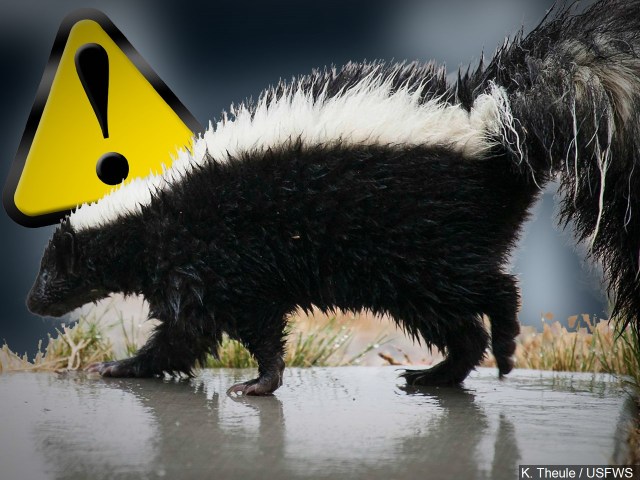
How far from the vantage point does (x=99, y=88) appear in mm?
5570

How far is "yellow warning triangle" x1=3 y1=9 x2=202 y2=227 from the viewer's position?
541 centimetres

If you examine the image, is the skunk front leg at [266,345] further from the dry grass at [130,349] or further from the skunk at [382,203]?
the dry grass at [130,349]

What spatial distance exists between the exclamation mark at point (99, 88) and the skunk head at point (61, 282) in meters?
1.12

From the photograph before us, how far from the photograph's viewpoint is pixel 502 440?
2.81 meters

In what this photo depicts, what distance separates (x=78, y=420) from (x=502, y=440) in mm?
Answer: 1738

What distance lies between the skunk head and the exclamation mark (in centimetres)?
112

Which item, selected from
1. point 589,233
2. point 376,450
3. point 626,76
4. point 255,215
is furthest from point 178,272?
point 626,76

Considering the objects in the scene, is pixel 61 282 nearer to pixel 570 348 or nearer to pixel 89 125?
pixel 89 125

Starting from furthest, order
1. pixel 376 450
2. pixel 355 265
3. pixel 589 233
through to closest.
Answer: pixel 355 265 < pixel 589 233 < pixel 376 450

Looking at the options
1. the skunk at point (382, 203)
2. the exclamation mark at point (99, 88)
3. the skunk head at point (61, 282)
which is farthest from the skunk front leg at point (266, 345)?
the exclamation mark at point (99, 88)

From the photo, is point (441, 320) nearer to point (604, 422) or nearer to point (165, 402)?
point (604, 422)

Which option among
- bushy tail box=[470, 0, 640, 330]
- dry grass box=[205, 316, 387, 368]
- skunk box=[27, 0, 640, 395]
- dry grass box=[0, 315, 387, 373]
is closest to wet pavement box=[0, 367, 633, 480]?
skunk box=[27, 0, 640, 395]

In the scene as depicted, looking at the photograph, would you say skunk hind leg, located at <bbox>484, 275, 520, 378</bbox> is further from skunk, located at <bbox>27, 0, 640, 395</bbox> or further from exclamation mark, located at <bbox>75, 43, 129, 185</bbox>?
exclamation mark, located at <bbox>75, 43, 129, 185</bbox>

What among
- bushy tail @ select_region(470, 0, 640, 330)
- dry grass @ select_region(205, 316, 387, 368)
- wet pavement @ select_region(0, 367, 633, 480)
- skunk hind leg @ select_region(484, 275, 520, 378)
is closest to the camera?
wet pavement @ select_region(0, 367, 633, 480)
